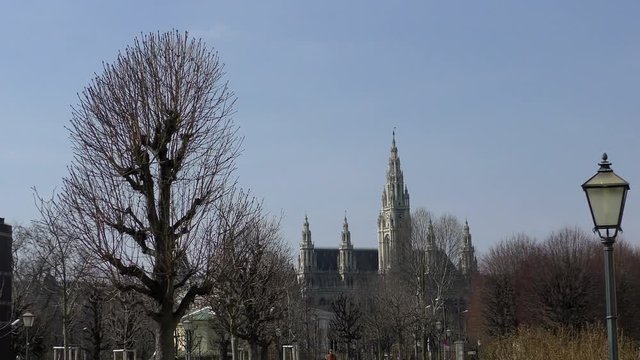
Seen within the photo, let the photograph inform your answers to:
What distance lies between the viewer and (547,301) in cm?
6612

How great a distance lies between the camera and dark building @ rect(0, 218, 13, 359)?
52.8m

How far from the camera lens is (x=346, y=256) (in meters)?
187

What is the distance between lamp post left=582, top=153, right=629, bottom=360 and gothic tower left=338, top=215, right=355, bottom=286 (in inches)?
6843

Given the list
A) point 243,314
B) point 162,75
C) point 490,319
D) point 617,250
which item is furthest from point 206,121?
point 617,250

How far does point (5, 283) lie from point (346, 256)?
446 feet

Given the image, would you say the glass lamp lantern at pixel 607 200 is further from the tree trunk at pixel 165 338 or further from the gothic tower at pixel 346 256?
the gothic tower at pixel 346 256

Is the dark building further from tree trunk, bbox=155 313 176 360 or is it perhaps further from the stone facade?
the stone facade

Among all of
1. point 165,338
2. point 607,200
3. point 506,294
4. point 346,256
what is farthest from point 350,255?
point 607,200

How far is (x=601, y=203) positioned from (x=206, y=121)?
10.2 metres

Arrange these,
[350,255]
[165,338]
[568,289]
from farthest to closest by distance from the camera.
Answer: [350,255]
[568,289]
[165,338]

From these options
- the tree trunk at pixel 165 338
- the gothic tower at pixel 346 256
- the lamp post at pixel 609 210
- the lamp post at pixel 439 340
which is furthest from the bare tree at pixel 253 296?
the gothic tower at pixel 346 256

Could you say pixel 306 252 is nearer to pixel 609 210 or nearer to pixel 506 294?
pixel 506 294

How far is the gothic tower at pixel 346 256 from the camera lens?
18538 cm

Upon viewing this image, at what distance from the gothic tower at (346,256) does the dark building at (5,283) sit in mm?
132198
